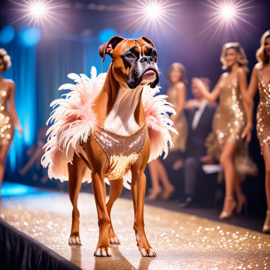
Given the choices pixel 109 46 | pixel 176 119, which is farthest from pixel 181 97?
pixel 109 46

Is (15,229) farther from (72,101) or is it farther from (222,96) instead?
(222,96)

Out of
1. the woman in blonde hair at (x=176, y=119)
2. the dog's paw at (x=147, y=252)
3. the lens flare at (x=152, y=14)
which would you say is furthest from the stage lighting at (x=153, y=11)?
the dog's paw at (x=147, y=252)

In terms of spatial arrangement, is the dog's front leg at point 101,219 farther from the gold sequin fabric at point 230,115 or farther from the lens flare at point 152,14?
the lens flare at point 152,14

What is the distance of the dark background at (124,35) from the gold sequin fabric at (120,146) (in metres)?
1.93

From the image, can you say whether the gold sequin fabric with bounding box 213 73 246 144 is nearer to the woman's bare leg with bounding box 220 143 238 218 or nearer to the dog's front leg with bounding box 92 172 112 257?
the woman's bare leg with bounding box 220 143 238 218

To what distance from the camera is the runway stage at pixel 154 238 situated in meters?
2.15

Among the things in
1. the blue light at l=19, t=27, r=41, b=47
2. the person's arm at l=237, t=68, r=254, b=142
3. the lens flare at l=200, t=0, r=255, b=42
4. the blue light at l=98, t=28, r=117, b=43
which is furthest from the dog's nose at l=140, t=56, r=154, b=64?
the blue light at l=19, t=27, r=41, b=47

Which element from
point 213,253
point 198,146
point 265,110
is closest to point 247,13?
point 265,110

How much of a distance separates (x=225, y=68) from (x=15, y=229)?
8.96ft

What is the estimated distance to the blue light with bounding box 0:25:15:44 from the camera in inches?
245

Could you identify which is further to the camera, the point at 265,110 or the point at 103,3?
the point at 103,3

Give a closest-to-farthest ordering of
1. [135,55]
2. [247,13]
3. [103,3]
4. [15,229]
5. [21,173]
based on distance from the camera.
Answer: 1. [135,55]
2. [15,229]
3. [247,13]
4. [103,3]
5. [21,173]

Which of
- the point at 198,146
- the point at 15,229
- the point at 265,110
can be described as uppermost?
the point at 265,110

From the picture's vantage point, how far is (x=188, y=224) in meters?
3.51
